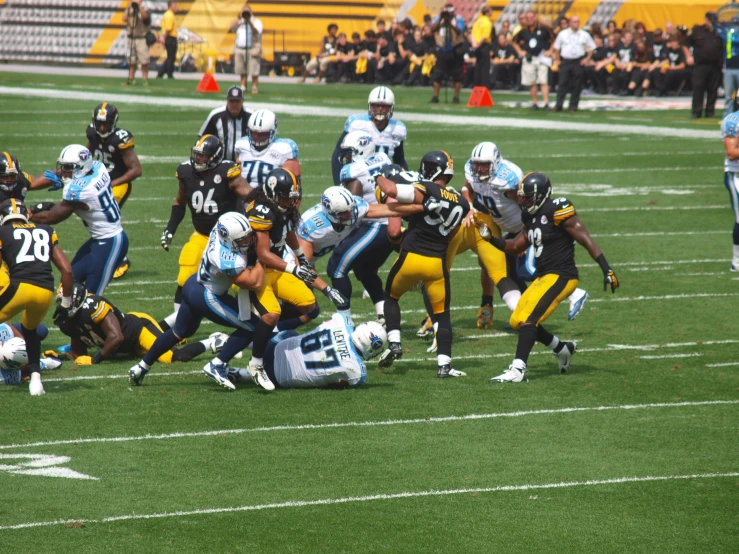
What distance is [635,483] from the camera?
6.45 metres

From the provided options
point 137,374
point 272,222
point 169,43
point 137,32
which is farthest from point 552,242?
point 169,43

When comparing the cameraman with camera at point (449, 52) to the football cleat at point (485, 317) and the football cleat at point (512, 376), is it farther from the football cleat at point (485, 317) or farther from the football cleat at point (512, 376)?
the football cleat at point (512, 376)

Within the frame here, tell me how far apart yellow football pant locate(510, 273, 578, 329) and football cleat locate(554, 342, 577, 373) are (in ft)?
1.01

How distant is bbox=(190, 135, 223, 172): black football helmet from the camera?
9844mm

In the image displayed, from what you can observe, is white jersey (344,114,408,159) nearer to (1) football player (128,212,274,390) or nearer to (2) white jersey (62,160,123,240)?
(2) white jersey (62,160,123,240)

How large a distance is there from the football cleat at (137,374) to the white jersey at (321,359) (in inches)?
36.4

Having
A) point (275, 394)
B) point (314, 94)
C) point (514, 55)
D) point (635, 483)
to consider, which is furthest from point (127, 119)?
point (635, 483)

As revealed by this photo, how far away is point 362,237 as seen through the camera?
32.3 ft

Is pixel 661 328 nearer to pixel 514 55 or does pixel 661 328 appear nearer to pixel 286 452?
pixel 286 452

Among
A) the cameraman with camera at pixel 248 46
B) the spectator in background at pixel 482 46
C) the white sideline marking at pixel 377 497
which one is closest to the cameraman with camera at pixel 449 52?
the spectator in background at pixel 482 46

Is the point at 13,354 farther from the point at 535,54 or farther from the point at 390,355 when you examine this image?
the point at 535,54

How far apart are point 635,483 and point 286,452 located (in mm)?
1960

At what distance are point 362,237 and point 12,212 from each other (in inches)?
114

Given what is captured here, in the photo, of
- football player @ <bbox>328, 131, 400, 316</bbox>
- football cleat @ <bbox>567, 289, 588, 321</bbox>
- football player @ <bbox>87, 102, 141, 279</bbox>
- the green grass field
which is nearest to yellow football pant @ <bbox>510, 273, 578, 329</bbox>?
the green grass field
